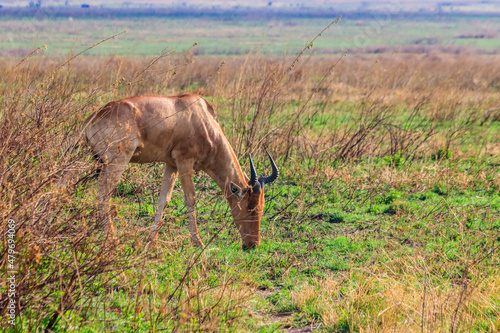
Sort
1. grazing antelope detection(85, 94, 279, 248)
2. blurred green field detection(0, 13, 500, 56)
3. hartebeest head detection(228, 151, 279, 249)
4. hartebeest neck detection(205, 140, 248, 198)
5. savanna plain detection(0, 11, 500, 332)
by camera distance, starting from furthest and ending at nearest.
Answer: blurred green field detection(0, 13, 500, 56)
hartebeest neck detection(205, 140, 248, 198)
hartebeest head detection(228, 151, 279, 249)
grazing antelope detection(85, 94, 279, 248)
savanna plain detection(0, 11, 500, 332)

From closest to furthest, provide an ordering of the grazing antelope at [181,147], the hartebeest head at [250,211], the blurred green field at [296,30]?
1. the grazing antelope at [181,147]
2. the hartebeest head at [250,211]
3. the blurred green field at [296,30]

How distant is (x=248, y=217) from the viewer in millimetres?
6691

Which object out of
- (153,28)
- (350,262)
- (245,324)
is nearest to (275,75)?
(350,262)

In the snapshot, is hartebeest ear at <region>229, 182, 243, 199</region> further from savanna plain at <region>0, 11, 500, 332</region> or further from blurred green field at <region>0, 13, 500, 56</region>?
blurred green field at <region>0, 13, 500, 56</region>

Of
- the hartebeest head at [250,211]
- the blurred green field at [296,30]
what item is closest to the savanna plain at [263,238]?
the hartebeest head at [250,211]

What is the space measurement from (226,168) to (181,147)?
0.64 m

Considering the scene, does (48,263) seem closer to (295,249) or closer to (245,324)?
(245,324)

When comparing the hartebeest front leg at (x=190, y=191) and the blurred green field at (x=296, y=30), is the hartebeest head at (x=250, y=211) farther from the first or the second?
the blurred green field at (x=296, y=30)

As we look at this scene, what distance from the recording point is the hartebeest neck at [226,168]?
675cm

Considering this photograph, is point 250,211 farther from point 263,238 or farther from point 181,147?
point 181,147

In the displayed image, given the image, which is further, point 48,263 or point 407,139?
point 407,139

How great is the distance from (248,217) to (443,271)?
2.27m

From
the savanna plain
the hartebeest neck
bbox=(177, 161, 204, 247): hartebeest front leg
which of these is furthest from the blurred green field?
bbox=(177, 161, 204, 247): hartebeest front leg

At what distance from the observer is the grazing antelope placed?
6.02 m
